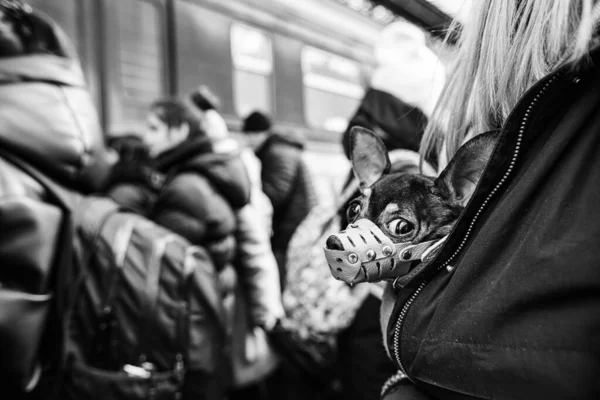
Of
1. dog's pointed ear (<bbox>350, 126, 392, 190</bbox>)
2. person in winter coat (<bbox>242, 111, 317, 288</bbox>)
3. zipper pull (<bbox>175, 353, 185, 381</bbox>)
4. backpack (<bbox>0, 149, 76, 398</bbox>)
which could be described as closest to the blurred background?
person in winter coat (<bbox>242, 111, 317, 288</bbox>)

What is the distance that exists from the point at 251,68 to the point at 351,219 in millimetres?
3140

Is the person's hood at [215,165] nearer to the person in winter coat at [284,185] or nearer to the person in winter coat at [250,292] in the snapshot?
the person in winter coat at [250,292]

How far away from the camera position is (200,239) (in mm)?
1974

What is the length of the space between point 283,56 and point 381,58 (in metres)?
2.44

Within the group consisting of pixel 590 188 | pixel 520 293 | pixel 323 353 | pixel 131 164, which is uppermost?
pixel 590 188

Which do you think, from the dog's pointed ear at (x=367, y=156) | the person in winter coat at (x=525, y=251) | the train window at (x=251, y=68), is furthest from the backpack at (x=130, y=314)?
the train window at (x=251, y=68)

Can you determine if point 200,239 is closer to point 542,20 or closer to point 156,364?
point 156,364

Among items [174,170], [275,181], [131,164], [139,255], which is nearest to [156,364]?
[139,255]

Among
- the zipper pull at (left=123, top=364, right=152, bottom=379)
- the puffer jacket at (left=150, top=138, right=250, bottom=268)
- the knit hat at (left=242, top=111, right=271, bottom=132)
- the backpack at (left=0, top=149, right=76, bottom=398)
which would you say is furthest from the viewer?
the knit hat at (left=242, top=111, right=271, bottom=132)

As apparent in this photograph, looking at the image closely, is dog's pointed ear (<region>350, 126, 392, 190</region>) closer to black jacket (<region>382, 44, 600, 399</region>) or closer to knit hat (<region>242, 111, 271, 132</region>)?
black jacket (<region>382, 44, 600, 399</region>)

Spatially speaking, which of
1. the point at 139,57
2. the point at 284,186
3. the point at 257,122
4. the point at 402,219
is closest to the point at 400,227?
the point at 402,219

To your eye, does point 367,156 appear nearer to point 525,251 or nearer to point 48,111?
point 525,251

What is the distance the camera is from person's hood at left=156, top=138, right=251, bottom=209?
2.06 m

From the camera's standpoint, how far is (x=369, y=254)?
712 mm
